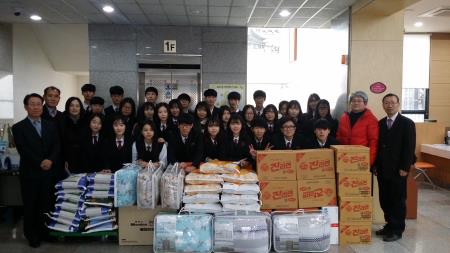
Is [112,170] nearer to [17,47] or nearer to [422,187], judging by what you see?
[17,47]

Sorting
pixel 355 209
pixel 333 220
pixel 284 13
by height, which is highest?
pixel 284 13

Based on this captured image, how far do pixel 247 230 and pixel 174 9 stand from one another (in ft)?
11.7

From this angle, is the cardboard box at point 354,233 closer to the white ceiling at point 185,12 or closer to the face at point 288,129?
the face at point 288,129

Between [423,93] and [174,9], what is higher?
[174,9]

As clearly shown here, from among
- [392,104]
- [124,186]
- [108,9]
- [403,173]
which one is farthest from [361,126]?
[108,9]

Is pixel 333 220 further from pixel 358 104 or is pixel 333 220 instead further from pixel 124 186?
pixel 124 186

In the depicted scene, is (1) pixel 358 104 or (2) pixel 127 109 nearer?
(1) pixel 358 104

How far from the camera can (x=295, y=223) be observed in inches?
139

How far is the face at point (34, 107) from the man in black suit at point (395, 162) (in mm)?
3693

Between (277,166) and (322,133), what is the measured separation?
0.68m

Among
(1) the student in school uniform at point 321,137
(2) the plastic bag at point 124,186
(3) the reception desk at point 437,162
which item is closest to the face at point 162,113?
(2) the plastic bag at point 124,186

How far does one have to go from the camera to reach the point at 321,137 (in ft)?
13.5

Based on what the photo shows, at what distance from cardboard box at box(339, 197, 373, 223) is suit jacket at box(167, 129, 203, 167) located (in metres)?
1.63

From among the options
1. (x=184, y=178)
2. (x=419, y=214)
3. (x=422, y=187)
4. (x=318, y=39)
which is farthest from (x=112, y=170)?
(x=318, y=39)
